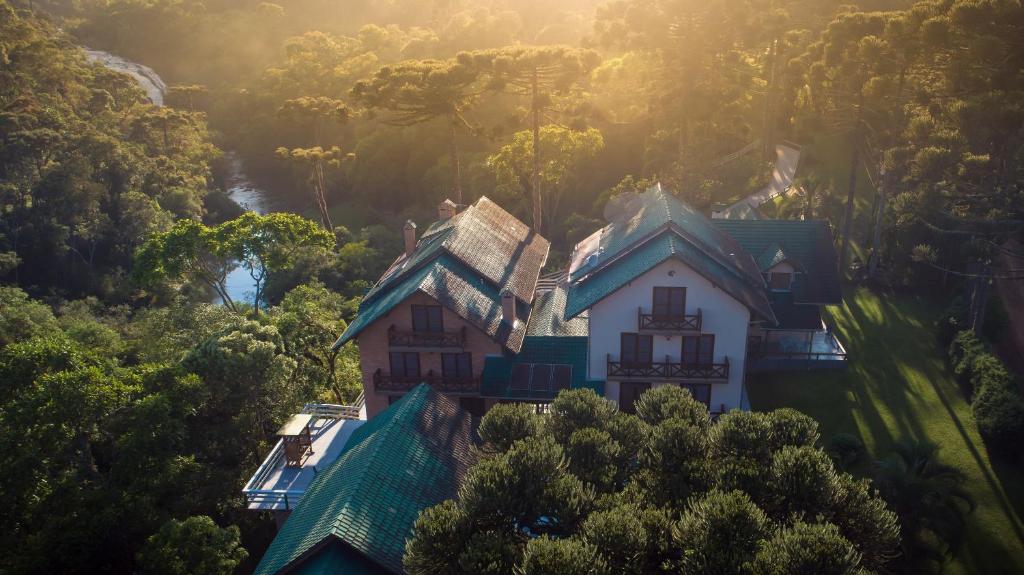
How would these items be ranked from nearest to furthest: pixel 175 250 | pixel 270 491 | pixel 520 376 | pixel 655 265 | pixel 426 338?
1. pixel 270 491
2. pixel 655 265
3. pixel 426 338
4. pixel 520 376
5. pixel 175 250

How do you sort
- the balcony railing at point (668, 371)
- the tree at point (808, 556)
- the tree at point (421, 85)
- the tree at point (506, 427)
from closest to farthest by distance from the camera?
the tree at point (808, 556) < the tree at point (506, 427) < the balcony railing at point (668, 371) < the tree at point (421, 85)

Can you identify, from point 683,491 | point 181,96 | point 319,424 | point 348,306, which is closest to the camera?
point 683,491

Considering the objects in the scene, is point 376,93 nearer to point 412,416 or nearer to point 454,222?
point 454,222

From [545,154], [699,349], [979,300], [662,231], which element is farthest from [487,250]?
[979,300]

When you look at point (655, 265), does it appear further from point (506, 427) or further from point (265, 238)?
point (265, 238)

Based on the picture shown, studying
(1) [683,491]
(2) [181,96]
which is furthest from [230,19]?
(1) [683,491]

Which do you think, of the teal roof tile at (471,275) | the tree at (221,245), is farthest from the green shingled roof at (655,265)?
the tree at (221,245)

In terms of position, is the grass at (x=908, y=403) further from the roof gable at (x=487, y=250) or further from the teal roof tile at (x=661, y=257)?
the roof gable at (x=487, y=250)
